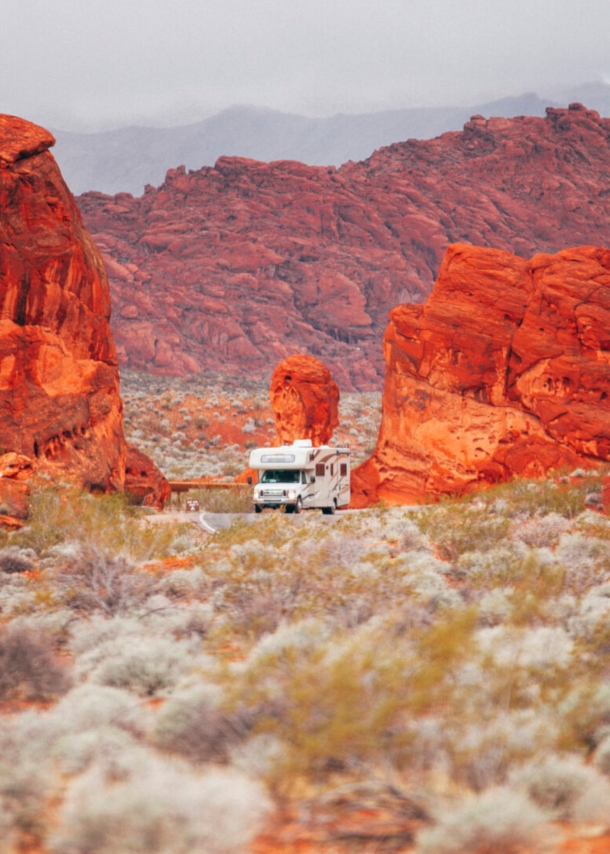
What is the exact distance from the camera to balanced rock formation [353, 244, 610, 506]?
78.6 ft

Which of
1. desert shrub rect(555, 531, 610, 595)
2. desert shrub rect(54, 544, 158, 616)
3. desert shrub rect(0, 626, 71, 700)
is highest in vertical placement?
desert shrub rect(0, 626, 71, 700)

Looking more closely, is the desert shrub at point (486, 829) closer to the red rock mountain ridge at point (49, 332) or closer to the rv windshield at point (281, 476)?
the red rock mountain ridge at point (49, 332)

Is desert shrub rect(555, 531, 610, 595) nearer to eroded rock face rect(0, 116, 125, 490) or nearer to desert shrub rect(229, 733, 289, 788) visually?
desert shrub rect(229, 733, 289, 788)

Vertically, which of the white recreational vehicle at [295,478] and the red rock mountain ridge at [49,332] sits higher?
the red rock mountain ridge at [49,332]

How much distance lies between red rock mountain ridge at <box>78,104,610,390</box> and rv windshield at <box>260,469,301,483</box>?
67637 millimetres

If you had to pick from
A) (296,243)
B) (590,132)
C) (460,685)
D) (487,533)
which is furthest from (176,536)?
(590,132)

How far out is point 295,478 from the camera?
74.2ft

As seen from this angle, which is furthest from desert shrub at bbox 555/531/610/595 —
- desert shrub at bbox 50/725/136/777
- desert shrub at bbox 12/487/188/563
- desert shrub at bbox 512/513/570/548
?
desert shrub at bbox 50/725/136/777

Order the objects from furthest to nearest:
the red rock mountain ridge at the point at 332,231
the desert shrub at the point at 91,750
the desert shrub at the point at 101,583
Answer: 1. the red rock mountain ridge at the point at 332,231
2. the desert shrub at the point at 101,583
3. the desert shrub at the point at 91,750

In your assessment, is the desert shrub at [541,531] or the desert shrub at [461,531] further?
the desert shrub at [541,531]

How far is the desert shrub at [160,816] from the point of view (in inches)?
139

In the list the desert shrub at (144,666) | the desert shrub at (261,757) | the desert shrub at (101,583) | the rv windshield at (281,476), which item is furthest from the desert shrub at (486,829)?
the rv windshield at (281,476)

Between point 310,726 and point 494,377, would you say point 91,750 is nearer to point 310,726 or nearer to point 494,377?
point 310,726

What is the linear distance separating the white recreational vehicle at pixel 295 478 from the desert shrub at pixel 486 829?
1791cm
